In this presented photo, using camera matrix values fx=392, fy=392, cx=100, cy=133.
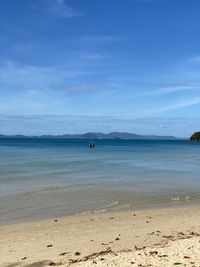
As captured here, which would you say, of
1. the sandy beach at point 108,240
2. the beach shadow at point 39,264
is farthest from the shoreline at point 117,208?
the beach shadow at point 39,264

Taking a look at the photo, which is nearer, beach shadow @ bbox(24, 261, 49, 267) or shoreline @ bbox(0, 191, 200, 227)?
beach shadow @ bbox(24, 261, 49, 267)

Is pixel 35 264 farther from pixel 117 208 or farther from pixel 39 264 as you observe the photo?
pixel 117 208

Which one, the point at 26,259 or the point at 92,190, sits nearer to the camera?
the point at 26,259

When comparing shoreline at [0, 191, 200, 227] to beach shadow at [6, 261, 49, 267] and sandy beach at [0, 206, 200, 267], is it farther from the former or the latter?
beach shadow at [6, 261, 49, 267]

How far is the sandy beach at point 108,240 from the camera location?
8930 mm

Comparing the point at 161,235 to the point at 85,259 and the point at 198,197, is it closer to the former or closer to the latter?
the point at 85,259

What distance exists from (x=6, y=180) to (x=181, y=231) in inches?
687

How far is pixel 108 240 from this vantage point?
1142 cm

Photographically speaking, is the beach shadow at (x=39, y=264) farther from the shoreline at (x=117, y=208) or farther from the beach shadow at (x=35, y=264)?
the shoreline at (x=117, y=208)

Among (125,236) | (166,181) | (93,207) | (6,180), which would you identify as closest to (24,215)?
(93,207)

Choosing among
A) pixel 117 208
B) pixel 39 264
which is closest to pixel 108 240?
pixel 39 264

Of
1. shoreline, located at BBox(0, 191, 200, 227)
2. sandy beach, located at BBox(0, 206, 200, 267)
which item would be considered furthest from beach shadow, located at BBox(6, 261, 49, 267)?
shoreline, located at BBox(0, 191, 200, 227)

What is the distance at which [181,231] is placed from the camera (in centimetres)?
1249

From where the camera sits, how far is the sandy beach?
8.93 meters
